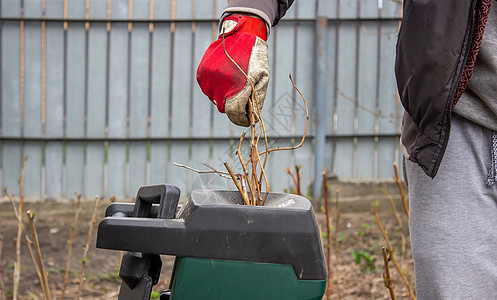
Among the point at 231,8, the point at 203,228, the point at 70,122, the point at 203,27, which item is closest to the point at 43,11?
the point at 70,122

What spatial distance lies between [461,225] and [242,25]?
627 mm

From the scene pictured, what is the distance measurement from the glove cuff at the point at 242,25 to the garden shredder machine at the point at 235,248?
473 millimetres

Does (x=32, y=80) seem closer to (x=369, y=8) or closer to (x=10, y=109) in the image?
(x=10, y=109)

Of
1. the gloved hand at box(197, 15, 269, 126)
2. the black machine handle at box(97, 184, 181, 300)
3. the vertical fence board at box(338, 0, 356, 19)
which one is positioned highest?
the vertical fence board at box(338, 0, 356, 19)

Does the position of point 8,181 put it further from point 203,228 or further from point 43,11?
point 203,228

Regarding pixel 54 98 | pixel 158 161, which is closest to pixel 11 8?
pixel 54 98

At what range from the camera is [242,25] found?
1.24 meters

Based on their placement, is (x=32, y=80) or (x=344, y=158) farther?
(x=344, y=158)

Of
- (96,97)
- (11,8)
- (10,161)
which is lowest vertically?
(10,161)

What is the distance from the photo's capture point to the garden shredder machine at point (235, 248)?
909mm

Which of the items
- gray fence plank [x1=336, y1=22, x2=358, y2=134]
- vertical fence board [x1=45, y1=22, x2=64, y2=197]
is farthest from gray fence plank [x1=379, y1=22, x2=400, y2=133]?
vertical fence board [x1=45, y1=22, x2=64, y2=197]

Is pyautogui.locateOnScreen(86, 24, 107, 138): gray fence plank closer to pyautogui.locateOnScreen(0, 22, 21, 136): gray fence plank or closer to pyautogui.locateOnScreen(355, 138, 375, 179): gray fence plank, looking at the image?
pyautogui.locateOnScreen(0, 22, 21, 136): gray fence plank

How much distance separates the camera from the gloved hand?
3.86 ft

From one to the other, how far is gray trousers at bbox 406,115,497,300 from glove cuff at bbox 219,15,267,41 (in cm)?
47
